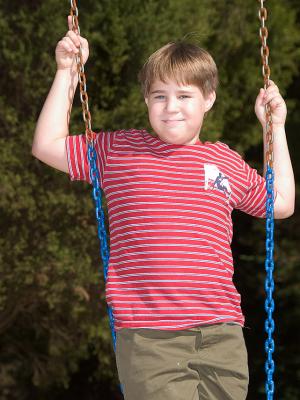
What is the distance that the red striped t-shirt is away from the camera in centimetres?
262

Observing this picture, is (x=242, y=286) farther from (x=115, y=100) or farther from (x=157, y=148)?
(x=157, y=148)

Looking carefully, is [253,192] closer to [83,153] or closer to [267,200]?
[267,200]

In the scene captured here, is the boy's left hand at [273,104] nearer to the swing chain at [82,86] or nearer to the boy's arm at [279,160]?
the boy's arm at [279,160]

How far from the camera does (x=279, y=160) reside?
305 centimetres

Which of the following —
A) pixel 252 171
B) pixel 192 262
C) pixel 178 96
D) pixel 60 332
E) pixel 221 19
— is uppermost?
pixel 221 19

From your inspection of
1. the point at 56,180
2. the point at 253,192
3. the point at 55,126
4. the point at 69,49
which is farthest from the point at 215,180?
the point at 56,180

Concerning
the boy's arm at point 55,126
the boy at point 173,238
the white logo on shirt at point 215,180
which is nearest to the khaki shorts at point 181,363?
the boy at point 173,238

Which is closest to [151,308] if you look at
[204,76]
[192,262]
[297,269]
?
[192,262]

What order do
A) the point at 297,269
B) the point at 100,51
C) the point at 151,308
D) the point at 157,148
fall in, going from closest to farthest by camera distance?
the point at 151,308 < the point at 157,148 < the point at 100,51 < the point at 297,269

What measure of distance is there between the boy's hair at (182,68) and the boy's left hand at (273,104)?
0.92 ft

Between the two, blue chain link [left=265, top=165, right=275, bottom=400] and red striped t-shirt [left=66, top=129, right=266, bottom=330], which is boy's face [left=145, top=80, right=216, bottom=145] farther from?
blue chain link [left=265, top=165, right=275, bottom=400]

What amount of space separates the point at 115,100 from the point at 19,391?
286 centimetres

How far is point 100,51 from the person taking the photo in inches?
277

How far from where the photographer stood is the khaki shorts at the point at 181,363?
2.60m
